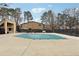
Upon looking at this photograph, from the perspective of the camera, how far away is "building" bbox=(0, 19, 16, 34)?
8.45m

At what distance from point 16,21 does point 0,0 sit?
115 inches

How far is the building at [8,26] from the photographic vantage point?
8.45 metres

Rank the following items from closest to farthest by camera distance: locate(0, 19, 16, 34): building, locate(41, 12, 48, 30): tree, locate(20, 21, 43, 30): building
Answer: locate(41, 12, 48, 30): tree, locate(20, 21, 43, 30): building, locate(0, 19, 16, 34): building

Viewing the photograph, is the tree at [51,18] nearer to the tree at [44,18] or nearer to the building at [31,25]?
the tree at [44,18]

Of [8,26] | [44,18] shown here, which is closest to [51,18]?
[44,18]

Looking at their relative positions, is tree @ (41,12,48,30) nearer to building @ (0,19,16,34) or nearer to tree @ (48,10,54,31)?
tree @ (48,10,54,31)

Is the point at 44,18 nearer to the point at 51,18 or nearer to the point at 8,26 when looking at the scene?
the point at 51,18

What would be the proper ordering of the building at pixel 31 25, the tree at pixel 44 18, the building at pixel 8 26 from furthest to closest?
the building at pixel 8 26 < the building at pixel 31 25 < the tree at pixel 44 18

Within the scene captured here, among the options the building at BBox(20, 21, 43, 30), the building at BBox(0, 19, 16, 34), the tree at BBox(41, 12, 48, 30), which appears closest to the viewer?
the tree at BBox(41, 12, 48, 30)

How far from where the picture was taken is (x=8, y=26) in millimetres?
8977

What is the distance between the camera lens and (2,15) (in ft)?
28.6

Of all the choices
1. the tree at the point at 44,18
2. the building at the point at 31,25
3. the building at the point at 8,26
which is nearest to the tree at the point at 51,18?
the tree at the point at 44,18

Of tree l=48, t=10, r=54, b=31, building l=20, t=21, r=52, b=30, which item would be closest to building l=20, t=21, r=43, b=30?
building l=20, t=21, r=52, b=30

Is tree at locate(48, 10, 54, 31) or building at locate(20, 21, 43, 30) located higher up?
tree at locate(48, 10, 54, 31)
